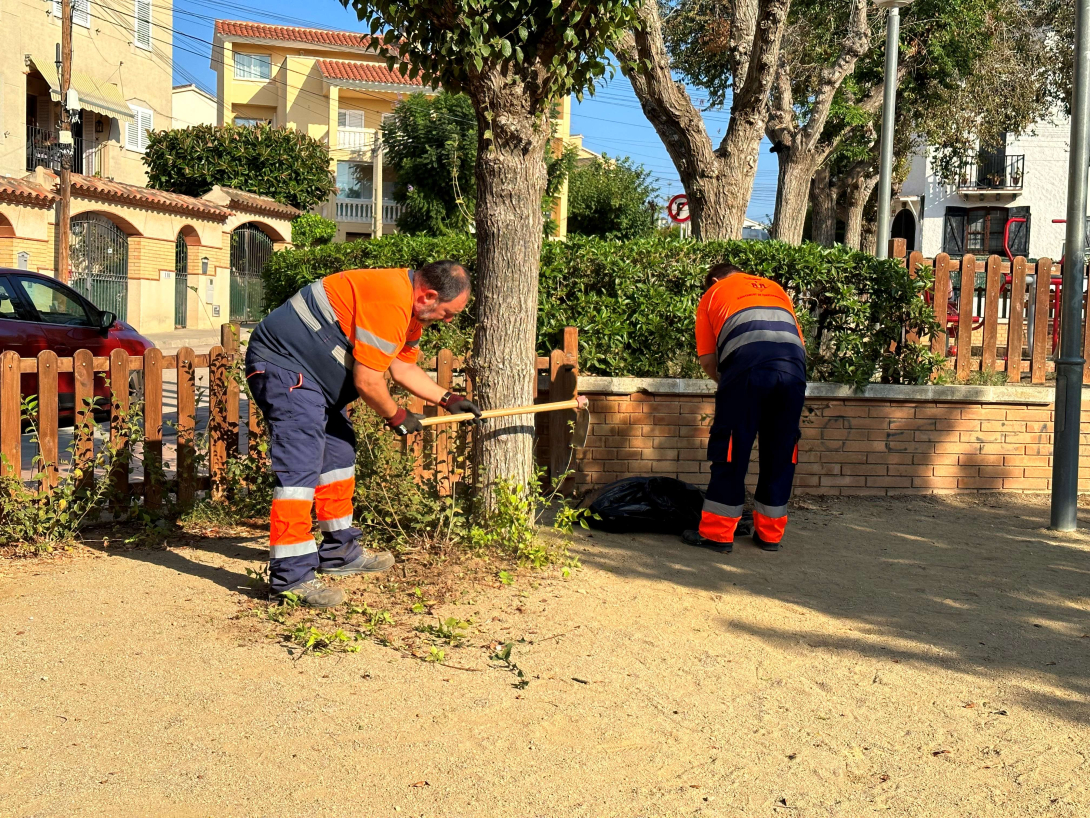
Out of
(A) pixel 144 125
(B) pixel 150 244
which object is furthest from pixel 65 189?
(A) pixel 144 125

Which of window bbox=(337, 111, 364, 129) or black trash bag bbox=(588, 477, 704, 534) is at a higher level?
window bbox=(337, 111, 364, 129)

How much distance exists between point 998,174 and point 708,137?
133ft

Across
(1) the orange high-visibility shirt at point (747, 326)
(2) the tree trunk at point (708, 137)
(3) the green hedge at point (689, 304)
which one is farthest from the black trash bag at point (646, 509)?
(2) the tree trunk at point (708, 137)

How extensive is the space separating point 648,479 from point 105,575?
3.15m

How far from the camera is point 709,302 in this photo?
6.27 m

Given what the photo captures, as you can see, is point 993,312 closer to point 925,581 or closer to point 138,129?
point 925,581

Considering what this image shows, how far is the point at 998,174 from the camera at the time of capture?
45.7m

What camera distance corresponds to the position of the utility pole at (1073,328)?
6.55 m

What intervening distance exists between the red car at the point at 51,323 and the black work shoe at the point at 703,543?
223 inches

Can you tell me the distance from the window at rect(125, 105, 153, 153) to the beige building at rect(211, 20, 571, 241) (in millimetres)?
11395

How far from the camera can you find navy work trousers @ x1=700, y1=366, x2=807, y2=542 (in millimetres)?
5969

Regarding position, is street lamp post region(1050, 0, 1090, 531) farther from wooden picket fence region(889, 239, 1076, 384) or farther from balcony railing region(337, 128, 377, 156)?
balcony railing region(337, 128, 377, 156)

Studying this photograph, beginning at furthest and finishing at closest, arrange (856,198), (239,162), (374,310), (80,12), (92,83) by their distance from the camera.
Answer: (239,162) < (92,83) < (80,12) < (856,198) < (374,310)

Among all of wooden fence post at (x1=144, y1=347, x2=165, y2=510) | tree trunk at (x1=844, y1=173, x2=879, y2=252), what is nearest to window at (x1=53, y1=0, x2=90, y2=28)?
tree trunk at (x1=844, y1=173, x2=879, y2=252)
